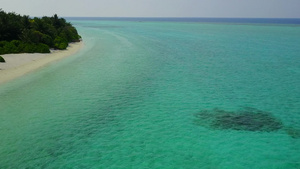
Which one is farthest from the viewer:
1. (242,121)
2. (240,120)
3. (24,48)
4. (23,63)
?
(24,48)

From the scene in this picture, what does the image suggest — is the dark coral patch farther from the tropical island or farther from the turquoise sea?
the tropical island

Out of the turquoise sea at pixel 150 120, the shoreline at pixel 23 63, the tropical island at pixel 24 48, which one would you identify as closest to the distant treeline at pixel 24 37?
the tropical island at pixel 24 48

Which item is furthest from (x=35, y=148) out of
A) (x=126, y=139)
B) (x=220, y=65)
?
(x=220, y=65)

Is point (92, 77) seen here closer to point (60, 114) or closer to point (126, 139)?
point (60, 114)

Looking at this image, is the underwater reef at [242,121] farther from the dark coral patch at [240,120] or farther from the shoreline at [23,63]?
the shoreline at [23,63]

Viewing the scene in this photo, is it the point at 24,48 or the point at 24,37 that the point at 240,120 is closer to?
the point at 24,48

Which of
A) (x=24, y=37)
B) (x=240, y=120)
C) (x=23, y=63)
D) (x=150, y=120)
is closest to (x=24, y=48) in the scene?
(x=24, y=37)

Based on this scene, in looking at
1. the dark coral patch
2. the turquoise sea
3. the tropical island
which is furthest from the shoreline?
the dark coral patch
